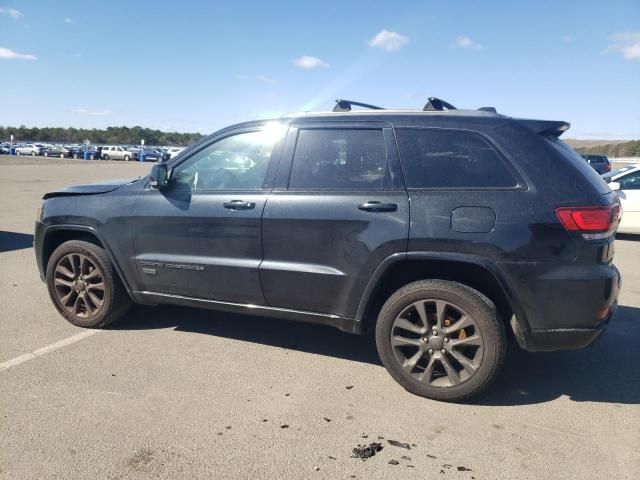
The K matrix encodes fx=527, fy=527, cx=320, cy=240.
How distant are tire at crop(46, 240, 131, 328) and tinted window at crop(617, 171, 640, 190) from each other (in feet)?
31.9

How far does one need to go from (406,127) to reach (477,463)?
85.4 inches

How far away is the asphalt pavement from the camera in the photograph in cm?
277

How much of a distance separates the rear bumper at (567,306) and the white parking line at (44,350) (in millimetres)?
3516

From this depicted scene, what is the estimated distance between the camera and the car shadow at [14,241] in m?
8.31

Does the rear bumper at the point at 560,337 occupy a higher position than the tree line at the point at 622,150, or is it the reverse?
the tree line at the point at 622,150

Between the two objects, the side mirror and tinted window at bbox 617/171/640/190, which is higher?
tinted window at bbox 617/171/640/190

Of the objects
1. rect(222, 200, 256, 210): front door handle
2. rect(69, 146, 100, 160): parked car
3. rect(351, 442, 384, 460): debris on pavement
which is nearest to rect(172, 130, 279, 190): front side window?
rect(222, 200, 256, 210): front door handle

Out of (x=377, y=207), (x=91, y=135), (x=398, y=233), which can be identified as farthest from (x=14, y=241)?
(x=91, y=135)

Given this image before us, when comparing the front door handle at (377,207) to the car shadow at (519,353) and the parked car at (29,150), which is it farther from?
the parked car at (29,150)

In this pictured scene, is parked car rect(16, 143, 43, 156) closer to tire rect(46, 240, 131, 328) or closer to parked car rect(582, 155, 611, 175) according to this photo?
parked car rect(582, 155, 611, 175)

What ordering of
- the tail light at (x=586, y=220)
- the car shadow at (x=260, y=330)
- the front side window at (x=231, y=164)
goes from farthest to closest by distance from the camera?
the car shadow at (x=260, y=330) < the front side window at (x=231, y=164) < the tail light at (x=586, y=220)

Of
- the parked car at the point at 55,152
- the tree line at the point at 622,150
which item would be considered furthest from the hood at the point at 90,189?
the tree line at the point at 622,150

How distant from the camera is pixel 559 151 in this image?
3.41m

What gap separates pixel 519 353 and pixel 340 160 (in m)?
2.20
